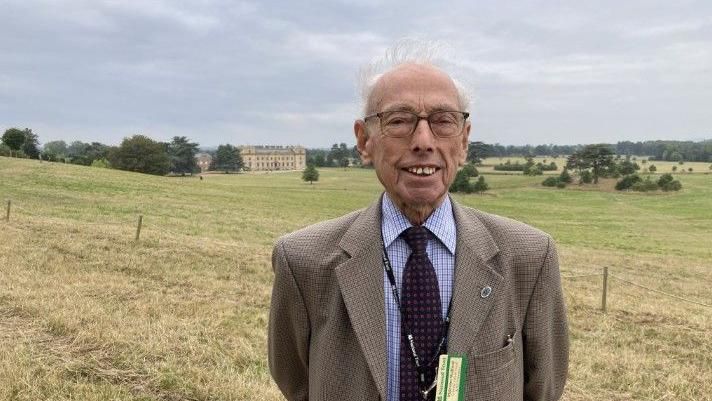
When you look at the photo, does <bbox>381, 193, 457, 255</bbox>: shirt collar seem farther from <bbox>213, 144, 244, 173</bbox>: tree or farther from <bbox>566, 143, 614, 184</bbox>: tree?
<bbox>213, 144, 244, 173</bbox>: tree

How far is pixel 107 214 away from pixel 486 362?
2438 centimetres

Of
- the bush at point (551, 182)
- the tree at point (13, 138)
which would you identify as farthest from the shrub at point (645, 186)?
the tree at point (13, 138)

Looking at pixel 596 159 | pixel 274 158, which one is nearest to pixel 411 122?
Answer: pixel 596 159

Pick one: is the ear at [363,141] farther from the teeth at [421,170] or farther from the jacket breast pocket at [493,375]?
the jacket breast pocket at [493,375]

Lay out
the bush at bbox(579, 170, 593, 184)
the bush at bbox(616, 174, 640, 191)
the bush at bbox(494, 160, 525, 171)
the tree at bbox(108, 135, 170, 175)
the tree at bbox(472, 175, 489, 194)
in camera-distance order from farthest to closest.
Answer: the bush at bbox(494, 160, 525, 171), the bush at bbox(579, 170, 593, 184), the tree at bbox(108, 135, 170, 175), the bush at bbox(616, 174, 640, 191), the tree at bbox(472, 175, 489, 194)

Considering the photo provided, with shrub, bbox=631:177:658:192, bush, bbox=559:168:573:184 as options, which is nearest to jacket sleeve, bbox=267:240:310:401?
shrub, bbox=631:177:658:192

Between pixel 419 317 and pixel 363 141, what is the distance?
0.65 metres

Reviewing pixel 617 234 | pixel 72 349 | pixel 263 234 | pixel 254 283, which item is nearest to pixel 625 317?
pixel 254 283

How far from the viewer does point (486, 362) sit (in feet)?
5.49

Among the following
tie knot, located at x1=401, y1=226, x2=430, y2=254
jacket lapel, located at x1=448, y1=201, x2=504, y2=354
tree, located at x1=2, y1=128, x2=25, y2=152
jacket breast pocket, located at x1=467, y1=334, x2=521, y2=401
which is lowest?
jacket breast pocket, located at x1=467, y1=334, x2=521, y2=401

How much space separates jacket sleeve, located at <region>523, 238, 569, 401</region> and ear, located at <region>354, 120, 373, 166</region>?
0.71 metres

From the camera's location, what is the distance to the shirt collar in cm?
177

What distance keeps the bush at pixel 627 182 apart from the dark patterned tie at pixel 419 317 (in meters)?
82.8

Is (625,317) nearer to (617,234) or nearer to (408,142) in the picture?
(408,142)
